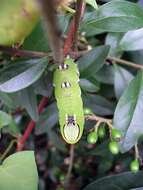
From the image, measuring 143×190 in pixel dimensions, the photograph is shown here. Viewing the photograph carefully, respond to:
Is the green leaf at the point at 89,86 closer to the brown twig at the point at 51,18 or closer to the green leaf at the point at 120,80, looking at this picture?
the green leaf at the point at 120,80

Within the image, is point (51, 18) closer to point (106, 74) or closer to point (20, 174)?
point (20, 174)

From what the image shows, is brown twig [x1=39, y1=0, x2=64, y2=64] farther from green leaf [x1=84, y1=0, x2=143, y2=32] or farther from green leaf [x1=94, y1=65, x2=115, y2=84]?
green leaf [x1=94, y1=65, x2=115, y2=84]

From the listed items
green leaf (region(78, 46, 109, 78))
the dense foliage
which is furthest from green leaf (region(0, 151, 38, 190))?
green leaf (region(78, 46, 109, 78))

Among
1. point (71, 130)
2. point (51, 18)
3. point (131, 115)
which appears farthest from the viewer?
point (131, 115)

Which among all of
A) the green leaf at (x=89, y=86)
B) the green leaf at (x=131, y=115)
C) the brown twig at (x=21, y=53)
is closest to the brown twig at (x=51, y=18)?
the brown twig at (x=21, y=53)

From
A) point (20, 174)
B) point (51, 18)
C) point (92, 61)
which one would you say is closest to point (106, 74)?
point (92, 61)

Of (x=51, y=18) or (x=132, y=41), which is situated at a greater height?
(x=51, y=18)
